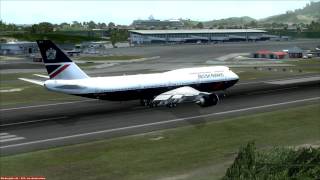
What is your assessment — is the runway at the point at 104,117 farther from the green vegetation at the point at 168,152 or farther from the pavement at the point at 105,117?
the green vegetation at the point at 168,152

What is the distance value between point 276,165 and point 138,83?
4662cm

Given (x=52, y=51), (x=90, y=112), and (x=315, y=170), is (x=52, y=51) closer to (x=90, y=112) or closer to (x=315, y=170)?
(x=90, y=112)

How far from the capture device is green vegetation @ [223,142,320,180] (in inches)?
612

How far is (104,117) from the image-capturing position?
192ft

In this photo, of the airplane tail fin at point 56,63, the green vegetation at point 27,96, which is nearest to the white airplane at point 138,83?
the airplane tail fin at point 56,63

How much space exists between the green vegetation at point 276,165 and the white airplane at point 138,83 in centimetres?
3692

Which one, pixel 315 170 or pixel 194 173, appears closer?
pixel 315 170

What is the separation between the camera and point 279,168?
1628 cm

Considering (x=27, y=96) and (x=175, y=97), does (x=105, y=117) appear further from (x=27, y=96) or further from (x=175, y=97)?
A: (x=27, y=96)

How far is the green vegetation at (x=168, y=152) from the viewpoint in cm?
3566

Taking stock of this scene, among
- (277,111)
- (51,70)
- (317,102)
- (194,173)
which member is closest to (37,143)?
(51,70)

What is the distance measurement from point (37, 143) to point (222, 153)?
18.8 meters

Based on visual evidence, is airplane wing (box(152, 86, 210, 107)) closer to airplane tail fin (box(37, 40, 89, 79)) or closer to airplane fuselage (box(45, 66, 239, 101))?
airplane fuselage (box(45, 66, 239, 101))

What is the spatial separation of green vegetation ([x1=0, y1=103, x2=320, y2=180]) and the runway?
3.17m
